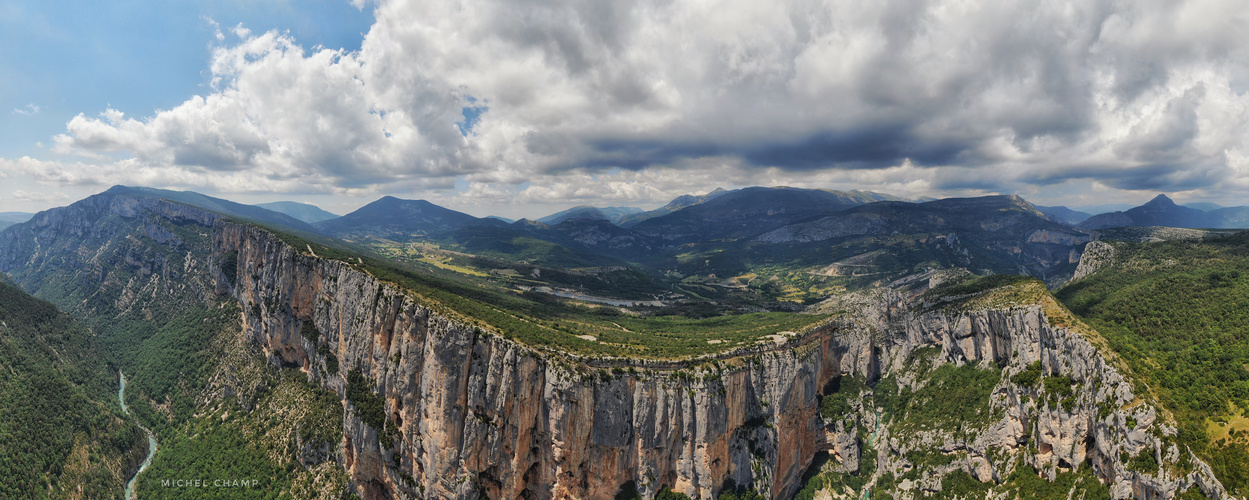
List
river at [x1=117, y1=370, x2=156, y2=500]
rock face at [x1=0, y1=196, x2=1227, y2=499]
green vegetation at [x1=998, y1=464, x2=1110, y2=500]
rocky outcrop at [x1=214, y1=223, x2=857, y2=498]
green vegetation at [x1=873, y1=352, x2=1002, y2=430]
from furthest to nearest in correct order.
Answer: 1. river at [x1=117, y1=370, x2=156, y2=500]
2. green vegetation at [x1=873, y1=352, x2=1002, y2=430]
3. rocky outcrop at [x1=214, y1=223, x2=857, y2=498]
4. rock face at [x1=0, y1=196, x2=1227, y2=499]
5. green vegetation at [x1=998, y1=464, x2=1110, y2=500]

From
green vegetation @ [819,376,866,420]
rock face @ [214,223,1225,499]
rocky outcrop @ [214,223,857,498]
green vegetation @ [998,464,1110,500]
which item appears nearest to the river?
rock face @ [214,223,1225,499]

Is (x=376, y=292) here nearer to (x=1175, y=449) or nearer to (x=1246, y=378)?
(x=1175, y=449)

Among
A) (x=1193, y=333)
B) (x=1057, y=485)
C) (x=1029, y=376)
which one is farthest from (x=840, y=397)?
(x=1193, y=333)

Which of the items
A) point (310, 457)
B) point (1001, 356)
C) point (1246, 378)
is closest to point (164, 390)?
point (310, 457)

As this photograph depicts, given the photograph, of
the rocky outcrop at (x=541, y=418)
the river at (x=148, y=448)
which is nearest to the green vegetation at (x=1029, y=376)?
the rocky outcrop at (x=541, y=418)

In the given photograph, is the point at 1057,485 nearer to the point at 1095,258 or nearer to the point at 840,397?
the point at 840,397

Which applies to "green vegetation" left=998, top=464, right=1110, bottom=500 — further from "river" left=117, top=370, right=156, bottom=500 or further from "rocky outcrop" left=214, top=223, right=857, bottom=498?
"river" left=117, top=370, right=156, bottom=500

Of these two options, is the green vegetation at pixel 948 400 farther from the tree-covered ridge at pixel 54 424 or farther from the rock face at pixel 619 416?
the tree-covered ridge at pixel 54 424

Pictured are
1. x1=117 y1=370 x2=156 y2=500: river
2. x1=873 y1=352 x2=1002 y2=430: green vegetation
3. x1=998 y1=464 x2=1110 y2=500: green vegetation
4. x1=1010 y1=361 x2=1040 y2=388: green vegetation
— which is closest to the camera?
x1=998 y1=464 x2=1110 y2=500: green vegetation
